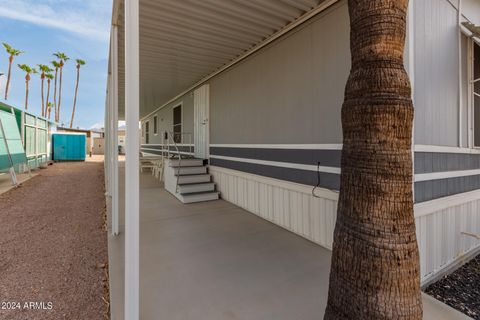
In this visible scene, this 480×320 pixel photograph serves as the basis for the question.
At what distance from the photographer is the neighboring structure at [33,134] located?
946cm

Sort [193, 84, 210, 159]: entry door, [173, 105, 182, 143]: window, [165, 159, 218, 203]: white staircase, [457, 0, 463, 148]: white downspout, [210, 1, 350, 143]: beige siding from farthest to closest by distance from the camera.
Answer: [173, 105, 182, 143]: window → [193, 84, 210, 159]: entry door → [165, 159, 218, 203]: white staircase → [457, 0, 463, 148]: white downspout → [210, 1, 350, 143]: beige siding

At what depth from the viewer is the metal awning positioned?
3.19 m

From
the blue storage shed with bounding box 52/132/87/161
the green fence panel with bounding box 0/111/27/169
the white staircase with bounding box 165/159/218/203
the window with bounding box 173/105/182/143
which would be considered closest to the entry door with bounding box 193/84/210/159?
the white staircase with bounding box 165/159/218/203

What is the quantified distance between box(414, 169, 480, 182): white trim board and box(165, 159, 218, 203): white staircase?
155 inches

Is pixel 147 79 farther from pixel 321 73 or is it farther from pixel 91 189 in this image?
pixel 321 73

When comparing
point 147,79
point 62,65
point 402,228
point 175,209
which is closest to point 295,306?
point 402,228

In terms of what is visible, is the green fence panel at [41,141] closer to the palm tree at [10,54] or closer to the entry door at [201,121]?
the entry door at [201,121]

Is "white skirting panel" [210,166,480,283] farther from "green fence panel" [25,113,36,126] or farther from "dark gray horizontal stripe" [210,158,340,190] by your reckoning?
"green fence panel" [25,113,36,126]

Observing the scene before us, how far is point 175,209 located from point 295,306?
324cm

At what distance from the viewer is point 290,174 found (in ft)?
12.3

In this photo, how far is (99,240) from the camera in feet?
11.0

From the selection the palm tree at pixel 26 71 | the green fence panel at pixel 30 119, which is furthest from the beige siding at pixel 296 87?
the palm tree at pixel 26 71

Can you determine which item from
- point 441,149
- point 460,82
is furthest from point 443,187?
point 460,82

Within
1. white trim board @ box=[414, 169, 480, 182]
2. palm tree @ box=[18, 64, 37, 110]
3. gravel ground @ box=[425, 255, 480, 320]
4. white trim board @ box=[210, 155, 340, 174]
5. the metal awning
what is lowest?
gravel ground @ box=[425, 255, 480, 320]
